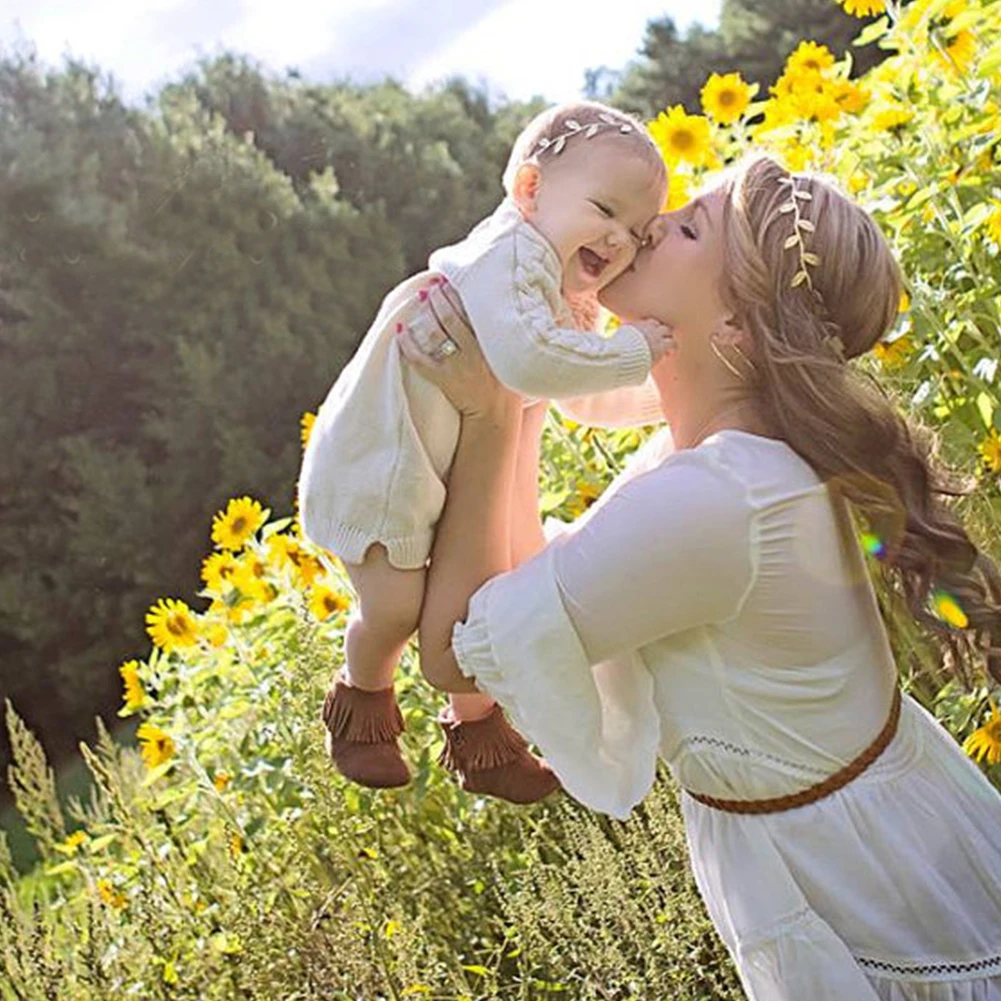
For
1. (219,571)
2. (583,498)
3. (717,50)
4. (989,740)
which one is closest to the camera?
(989,740)

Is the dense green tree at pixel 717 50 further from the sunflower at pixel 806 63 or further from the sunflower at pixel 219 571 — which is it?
the sunflower at pixel 219 571

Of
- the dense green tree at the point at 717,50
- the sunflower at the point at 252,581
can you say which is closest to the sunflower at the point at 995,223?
the sunflower at the point at 252,581

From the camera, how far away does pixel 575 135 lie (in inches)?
79.1

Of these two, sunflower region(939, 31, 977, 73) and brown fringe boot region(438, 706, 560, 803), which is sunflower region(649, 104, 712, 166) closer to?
sunflower region(939, 31, 977, 73)

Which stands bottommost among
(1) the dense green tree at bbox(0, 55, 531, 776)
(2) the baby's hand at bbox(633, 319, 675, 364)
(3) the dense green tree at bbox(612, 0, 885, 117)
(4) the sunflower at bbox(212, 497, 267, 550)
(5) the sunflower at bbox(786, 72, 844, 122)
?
(3) the dense green tree at bbox(612, 0, 885, 117)

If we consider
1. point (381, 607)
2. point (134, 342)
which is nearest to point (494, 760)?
point (381, 607)

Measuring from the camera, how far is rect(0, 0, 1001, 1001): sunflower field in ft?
8.80

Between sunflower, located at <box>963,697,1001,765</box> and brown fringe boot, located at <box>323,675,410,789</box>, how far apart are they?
935mm

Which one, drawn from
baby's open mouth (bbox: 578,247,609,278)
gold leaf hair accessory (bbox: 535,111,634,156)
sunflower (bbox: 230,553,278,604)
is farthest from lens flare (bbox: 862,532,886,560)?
sunflower (bbox: 230,553,278,604)

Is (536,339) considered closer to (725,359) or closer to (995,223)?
(725,359)

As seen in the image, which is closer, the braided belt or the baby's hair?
the braided belt

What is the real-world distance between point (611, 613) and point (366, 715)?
0.41 metres

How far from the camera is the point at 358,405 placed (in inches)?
78.9

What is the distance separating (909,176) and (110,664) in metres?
6.31
